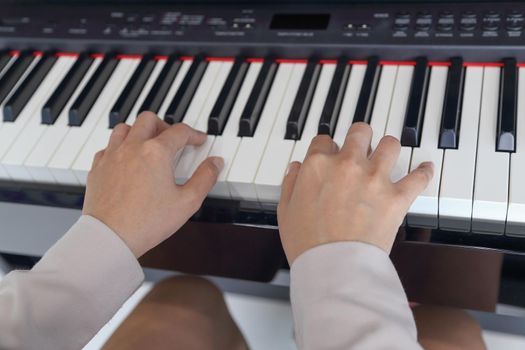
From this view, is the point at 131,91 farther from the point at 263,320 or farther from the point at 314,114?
the point at 263,320

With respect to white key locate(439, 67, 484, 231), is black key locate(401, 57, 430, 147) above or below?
above

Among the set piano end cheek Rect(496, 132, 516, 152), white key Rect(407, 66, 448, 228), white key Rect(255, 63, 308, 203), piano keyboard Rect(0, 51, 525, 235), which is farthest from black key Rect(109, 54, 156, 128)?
piano end cheek Rect(496, 132, 516, 152)

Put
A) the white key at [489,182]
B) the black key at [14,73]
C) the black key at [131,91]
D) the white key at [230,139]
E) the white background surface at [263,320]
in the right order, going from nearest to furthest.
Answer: the white key at [489,182]
the white key at [230,139]
the black key at [131,91]
the black key at [14,73]
the white background surface at [263,320]

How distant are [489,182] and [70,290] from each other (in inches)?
21.0

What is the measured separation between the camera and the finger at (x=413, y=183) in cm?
76

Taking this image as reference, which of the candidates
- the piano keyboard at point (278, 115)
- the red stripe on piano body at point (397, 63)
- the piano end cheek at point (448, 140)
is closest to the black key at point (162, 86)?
the piano keyboard at point (278, 115)

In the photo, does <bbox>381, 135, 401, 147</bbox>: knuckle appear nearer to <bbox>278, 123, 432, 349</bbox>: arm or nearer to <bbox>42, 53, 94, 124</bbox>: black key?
<bbox>278, 123, 432, 349</bbox>: arm

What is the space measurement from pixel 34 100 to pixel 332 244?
0.60 metres

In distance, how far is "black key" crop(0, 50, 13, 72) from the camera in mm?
1137

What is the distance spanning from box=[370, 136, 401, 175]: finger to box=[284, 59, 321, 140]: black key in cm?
14

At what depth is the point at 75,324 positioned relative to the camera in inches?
32.0

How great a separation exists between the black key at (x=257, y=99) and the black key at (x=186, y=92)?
0.10 m

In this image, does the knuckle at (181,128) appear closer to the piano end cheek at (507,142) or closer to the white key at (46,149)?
the white key at (46,149)

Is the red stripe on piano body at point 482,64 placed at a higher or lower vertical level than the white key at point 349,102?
higher
